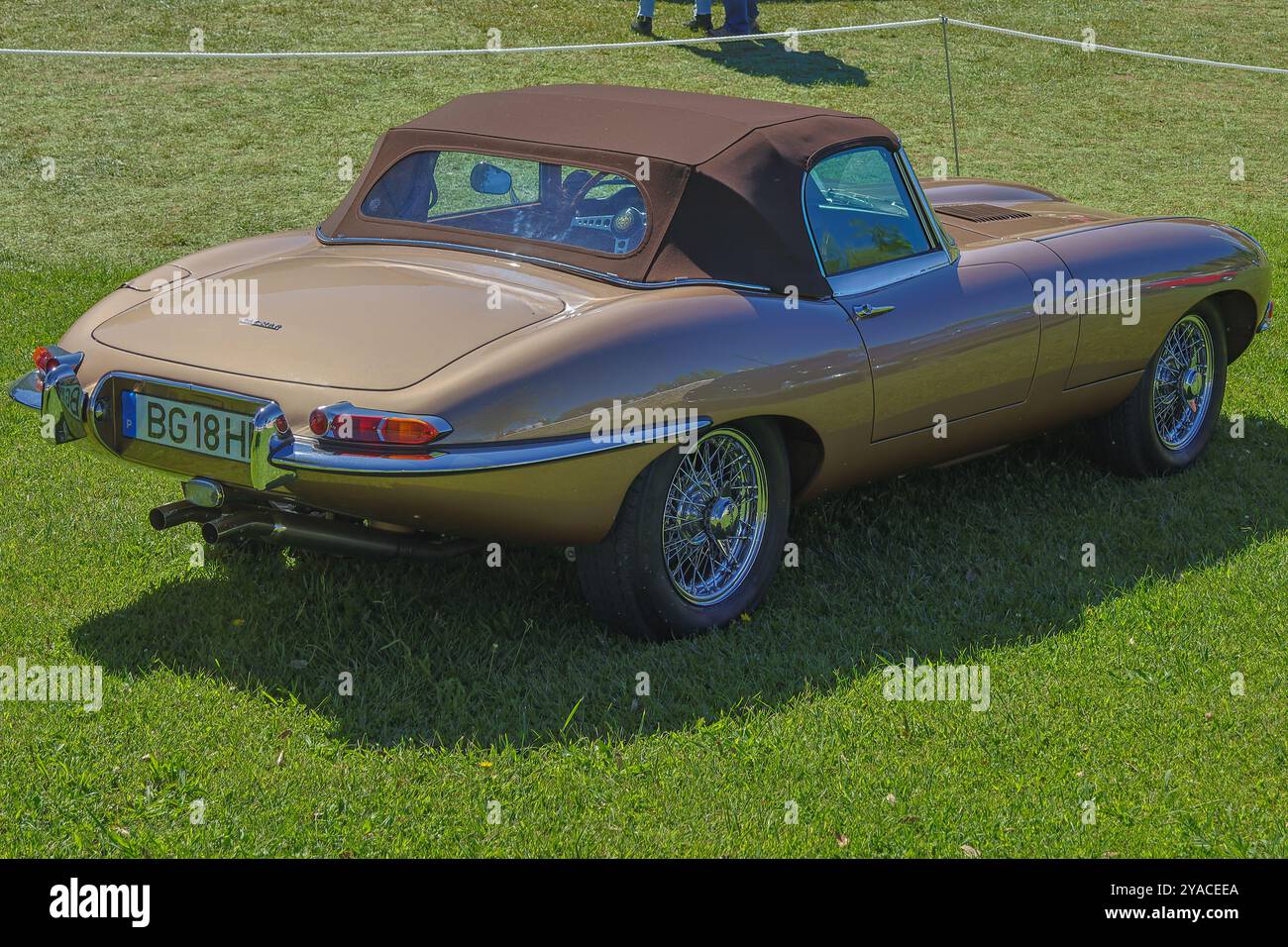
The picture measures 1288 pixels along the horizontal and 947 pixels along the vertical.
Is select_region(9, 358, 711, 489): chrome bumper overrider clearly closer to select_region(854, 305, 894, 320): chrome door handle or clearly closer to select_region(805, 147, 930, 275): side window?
select_region(854, 305, 894, 320): chrome door handle

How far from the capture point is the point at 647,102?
5.49 metres

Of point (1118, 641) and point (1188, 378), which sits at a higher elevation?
point (1188, 378)

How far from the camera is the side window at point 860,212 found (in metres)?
5.17

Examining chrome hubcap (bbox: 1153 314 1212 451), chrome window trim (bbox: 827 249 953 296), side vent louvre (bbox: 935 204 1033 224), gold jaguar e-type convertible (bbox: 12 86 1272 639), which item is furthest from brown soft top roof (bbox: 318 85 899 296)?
chrome hubcap (bbox: 1153 314 1212 451)

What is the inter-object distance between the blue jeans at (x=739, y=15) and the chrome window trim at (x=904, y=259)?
11519mm

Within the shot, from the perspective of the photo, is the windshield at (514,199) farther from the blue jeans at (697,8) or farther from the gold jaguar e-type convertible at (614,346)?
the blue jeans at (697,8)

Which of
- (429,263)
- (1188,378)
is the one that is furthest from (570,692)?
(1188,378)

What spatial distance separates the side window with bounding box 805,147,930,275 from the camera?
5172 millimetres

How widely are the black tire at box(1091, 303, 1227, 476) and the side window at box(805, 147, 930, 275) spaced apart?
4.17ft
